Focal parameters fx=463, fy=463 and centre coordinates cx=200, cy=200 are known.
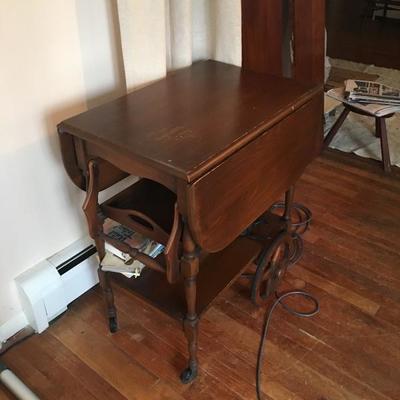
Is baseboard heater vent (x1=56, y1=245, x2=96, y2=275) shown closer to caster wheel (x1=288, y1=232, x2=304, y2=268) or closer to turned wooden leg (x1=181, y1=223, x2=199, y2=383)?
turned wooden leg (x1=181, y1=223, x2=199, y2=383)

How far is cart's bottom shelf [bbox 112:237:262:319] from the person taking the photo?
1.32m

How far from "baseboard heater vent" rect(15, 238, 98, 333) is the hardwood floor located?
0.06 metres

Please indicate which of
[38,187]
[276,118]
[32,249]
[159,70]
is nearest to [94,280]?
[32,249]

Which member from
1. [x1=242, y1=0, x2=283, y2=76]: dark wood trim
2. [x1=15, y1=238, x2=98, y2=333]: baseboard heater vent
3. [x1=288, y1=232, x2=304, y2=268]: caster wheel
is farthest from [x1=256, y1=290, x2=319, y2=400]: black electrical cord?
[x1=242, y1=0, x2=283, y2=76]: dark wood trim

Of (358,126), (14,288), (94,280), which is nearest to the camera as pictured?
(14,288)

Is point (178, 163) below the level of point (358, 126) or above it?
above

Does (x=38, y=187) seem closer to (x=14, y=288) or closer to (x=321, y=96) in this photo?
(x=14, y=288)

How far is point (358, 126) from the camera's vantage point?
274 centimetres

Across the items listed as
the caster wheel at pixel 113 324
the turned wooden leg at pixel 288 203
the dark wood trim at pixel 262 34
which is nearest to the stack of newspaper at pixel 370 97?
the dark wood trim at pixel 262 34

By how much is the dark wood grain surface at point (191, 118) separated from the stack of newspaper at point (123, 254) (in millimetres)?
342

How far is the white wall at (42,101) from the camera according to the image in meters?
1.23

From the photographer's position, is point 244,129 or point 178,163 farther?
point 244,129

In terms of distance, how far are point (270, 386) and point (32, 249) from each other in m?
0.85

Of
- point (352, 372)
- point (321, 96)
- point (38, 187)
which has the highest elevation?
point (321, 96)
